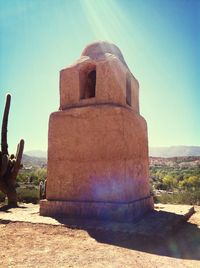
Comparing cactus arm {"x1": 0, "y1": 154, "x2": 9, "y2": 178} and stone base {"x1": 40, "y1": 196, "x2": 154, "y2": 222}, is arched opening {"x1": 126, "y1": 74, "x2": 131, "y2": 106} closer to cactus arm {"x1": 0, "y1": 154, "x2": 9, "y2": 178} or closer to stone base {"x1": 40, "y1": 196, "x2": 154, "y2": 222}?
stone base {"x1": 40, "y1": 196, "x2": 154, "y2": 222}

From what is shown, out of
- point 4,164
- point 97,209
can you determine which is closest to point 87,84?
point 97,209

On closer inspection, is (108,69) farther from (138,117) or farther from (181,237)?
(181,237)

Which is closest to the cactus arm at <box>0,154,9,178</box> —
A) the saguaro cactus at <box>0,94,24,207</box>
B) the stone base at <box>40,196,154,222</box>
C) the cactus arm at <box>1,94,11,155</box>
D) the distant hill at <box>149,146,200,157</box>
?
the saguaro cactus at <box>0,94,24,207</box>

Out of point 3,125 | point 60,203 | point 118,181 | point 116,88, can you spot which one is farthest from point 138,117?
point 3,125

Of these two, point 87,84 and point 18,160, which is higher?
point 87,84

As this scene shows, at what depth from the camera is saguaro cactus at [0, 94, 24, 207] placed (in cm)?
948

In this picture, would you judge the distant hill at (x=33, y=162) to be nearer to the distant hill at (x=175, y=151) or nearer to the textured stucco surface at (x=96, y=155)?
the textured stucco surface at (x=96, y=155)

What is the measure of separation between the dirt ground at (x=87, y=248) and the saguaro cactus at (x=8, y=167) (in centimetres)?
366

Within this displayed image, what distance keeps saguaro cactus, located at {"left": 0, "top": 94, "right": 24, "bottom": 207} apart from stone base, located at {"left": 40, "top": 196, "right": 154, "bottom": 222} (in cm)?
296

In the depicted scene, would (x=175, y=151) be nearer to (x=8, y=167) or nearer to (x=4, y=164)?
(x=8, y=167)

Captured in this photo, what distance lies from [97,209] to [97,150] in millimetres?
1267

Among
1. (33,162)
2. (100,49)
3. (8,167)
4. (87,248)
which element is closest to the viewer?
(87,248)

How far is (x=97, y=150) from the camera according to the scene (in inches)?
263

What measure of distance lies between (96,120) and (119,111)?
58 cm
